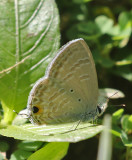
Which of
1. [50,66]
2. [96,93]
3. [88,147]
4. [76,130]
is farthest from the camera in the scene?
[88,147]

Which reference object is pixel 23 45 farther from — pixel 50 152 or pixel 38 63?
pixel 50 152

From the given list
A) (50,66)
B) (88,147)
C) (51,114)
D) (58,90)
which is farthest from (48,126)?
(88,147)

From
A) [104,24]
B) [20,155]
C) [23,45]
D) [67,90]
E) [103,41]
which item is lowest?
[20,155]

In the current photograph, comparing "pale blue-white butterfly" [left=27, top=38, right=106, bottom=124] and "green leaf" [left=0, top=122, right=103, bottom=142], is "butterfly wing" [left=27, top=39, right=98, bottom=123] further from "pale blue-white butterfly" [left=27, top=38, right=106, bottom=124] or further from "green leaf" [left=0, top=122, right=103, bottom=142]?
"green leaf" [left=0, top=122, right=103, bottom=142]

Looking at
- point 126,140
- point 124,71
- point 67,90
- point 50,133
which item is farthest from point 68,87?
point 124,71

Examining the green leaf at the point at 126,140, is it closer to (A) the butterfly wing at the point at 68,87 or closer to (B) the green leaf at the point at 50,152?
(A) the butterfly wing at the point at 68,87

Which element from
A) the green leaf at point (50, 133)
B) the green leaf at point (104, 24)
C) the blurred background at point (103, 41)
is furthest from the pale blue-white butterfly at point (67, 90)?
the green leaf at point (104, 24)

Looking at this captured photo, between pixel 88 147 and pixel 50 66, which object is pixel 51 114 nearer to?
pixel 50 66
